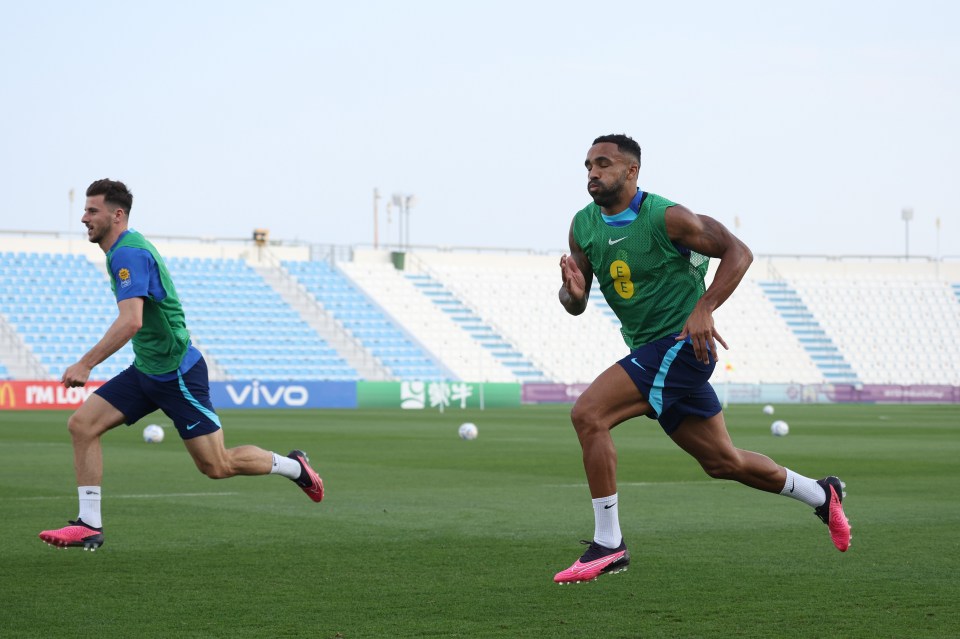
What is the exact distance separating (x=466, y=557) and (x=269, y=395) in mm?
36851

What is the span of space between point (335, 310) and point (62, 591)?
5142 cm

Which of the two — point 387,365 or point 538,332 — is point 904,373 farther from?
point 387,365

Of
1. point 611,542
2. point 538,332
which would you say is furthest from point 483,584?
point 538,332

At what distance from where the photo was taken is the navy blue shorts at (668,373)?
7.43 metres

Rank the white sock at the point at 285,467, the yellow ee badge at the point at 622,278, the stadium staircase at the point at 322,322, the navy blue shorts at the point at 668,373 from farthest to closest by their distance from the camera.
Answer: the stadium staircase at the point at 322,322 → the white sock at the point at 285,467 → the yellow ee badge at the point at 622,278 → the navy blue shorts at the point at 668,373

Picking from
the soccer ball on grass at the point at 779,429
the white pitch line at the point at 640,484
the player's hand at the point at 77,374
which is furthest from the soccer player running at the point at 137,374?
the soccer ball on grass at the point at 779,429

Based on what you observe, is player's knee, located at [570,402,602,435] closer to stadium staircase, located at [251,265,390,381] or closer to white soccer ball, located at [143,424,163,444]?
white soccer ball, located at [143,424,163,444]

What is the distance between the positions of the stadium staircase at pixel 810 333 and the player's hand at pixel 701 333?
5913 cm

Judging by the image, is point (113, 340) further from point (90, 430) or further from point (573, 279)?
point (573, 279)

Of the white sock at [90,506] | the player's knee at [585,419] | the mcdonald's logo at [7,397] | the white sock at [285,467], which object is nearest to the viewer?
the player's knee at [585,419]

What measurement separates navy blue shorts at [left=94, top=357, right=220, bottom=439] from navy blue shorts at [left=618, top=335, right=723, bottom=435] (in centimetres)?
295

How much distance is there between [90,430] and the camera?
8711 mm

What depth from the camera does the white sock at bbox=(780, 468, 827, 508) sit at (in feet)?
26.4

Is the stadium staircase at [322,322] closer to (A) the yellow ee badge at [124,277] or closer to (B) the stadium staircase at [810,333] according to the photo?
(B) the stadium staircase at [810,333]
